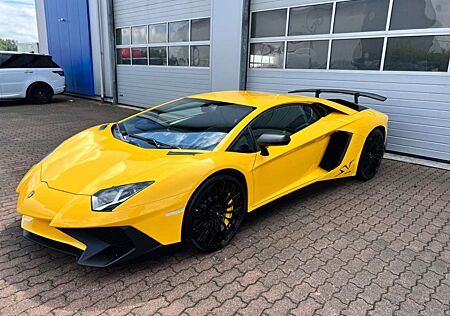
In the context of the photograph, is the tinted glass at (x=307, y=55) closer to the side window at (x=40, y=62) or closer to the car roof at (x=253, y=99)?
the car roof at (x=253, y=99)

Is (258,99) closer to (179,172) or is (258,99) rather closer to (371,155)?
(179,172)

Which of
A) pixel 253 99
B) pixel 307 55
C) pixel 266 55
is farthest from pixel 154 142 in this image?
pixel 266 55

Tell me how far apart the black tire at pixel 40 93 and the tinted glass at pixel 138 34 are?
353 cm

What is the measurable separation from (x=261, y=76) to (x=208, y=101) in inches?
175

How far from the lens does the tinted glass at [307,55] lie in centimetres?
659

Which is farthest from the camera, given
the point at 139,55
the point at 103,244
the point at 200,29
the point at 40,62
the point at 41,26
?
the point at 41,26

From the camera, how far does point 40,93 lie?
11.6 meters

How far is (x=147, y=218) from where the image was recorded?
88.0 inches

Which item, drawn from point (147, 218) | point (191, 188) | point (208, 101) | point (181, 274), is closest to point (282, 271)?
point (181, 274)

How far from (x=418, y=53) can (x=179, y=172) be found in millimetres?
5045

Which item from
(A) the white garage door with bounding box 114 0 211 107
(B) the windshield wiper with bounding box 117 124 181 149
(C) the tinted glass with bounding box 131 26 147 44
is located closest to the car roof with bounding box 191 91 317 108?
(B) the windshield wiper with bounding box 117 124 181 149

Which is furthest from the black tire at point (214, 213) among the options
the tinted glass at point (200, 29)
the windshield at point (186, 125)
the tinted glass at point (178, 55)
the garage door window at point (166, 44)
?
the tinted glass at point (178, 55)

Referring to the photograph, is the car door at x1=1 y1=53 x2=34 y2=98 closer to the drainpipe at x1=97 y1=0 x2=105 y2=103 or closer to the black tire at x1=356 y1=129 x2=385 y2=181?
the drainpipe at x1=97 y1=0 x2=105 y2=103

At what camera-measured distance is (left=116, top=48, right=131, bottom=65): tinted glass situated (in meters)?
11.6
